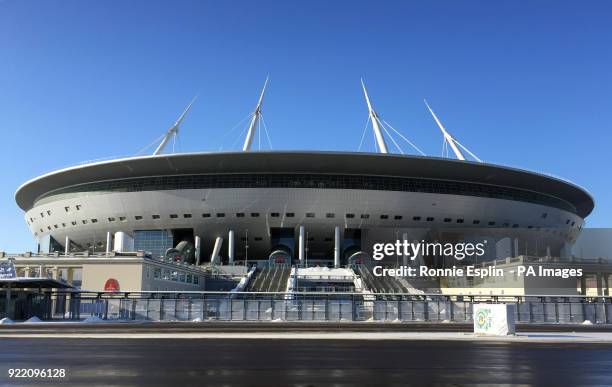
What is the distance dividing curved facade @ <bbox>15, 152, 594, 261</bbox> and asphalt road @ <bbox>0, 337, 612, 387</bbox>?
6064cm

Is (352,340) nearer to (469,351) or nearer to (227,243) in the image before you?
(469,351)

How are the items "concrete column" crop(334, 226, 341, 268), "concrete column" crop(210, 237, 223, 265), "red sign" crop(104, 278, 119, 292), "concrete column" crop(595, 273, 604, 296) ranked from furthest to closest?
"concrete column" crop(210, 237, 223, 265) → "concrete column" crop(334, 226, 341, 268) → "concrete column" crop(595, 273, 604, 296) → "red sign" crop(104, 278, 119, 292)

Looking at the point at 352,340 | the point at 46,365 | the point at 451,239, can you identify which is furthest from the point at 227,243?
the point at 46,365

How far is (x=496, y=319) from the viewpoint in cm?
2691

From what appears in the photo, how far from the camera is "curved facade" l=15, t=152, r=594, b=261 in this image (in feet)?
270

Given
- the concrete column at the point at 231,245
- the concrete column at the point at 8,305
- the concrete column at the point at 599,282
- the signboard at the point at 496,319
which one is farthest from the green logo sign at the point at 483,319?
the concrete column at the point at 231,245

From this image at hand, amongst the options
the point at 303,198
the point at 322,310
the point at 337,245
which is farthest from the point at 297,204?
the point at 322,310

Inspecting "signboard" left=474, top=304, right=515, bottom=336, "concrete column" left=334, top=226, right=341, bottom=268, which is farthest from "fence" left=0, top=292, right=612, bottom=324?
"concrete column" left=334, top=226, right=341, bottom=268

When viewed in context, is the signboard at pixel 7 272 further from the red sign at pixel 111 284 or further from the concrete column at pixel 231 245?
the concrete column at pixel 231 245

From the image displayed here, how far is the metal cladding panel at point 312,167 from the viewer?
80.6 m

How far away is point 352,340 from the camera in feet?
76.9

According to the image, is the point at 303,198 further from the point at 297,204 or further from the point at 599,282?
the point at 599,282

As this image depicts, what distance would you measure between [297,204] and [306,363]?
69.5 meters

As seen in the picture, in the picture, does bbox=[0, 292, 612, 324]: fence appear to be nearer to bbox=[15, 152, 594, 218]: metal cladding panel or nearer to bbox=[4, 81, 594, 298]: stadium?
bbox=[4, 81, 594, 298]: stadium
